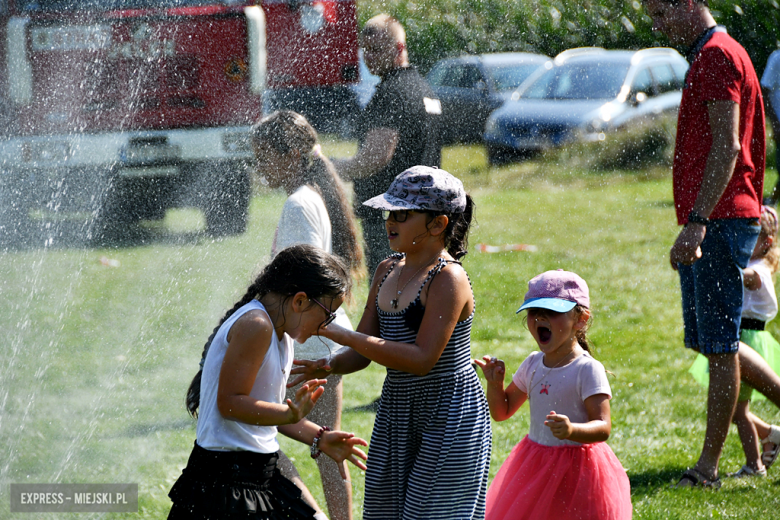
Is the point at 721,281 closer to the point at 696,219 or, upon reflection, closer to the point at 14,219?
the point at 696,219

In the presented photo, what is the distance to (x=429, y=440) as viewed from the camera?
8.50ft

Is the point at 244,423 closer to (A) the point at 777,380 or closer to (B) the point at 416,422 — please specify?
(B) the point at 416,422

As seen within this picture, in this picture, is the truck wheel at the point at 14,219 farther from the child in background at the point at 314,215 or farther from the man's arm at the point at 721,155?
the man's arm at the point at 721,155

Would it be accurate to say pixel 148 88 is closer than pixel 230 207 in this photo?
No

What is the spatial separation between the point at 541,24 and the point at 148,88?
5034 millimetres

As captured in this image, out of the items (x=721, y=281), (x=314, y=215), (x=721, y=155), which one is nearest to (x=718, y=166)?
(x=721, y=155)

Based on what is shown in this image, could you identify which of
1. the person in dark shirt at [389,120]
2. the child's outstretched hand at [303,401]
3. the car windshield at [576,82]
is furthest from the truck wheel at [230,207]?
the car windshield at [576,82]

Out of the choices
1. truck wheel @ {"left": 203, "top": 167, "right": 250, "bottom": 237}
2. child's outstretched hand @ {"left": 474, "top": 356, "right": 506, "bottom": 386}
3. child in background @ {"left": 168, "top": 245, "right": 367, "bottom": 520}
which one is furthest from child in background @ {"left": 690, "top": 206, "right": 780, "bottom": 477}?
truck wheel @ {"left": 203, "top": 167, "right": 250, "bottom": 237}

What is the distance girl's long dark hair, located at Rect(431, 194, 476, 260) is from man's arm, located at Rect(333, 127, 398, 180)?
1368mm

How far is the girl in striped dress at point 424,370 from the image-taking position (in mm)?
2545

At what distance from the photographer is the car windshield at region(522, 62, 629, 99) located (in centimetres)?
1195

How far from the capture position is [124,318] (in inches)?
245

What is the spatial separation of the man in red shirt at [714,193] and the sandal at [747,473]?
173mm

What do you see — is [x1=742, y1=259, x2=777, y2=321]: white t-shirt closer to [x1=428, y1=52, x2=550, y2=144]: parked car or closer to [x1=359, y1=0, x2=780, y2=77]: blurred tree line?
[x1=428, y1=52, x2=550, y2=144]: parked car
